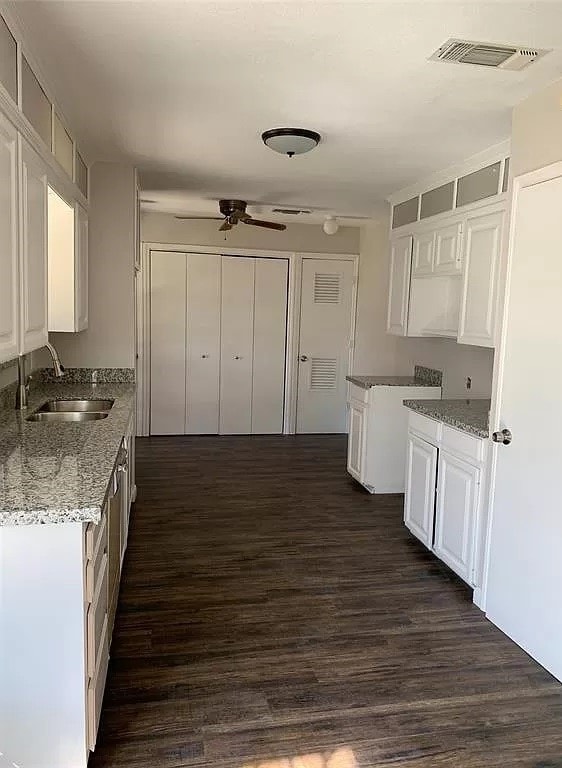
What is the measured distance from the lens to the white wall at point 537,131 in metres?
2.45

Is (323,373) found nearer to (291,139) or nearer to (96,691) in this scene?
(291,139)

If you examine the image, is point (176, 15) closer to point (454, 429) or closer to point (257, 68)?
point (257, 68)

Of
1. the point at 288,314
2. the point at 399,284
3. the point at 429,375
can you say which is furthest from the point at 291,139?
the point at 288,314

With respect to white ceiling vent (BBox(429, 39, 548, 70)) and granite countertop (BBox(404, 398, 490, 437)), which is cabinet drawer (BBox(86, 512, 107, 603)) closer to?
granite countertop (BBox(404, 398, 490, 437))

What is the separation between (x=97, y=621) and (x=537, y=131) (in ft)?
8.69

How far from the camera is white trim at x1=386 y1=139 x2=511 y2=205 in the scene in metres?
3.28

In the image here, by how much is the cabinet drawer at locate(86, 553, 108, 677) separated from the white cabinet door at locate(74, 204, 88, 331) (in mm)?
1810

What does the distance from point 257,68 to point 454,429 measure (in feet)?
6.81

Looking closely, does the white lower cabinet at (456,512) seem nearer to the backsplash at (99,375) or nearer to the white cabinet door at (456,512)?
the white cabinet door at (456,512)

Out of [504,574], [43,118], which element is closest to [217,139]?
[43,118]

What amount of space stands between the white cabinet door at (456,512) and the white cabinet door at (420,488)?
74 millimetres

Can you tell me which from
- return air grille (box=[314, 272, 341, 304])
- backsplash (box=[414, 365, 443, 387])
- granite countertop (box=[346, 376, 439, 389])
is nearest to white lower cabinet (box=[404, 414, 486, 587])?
granite countertop (box=[346, 376, 439, 389])

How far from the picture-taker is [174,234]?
6379 millimetres

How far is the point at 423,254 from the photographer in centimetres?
429
